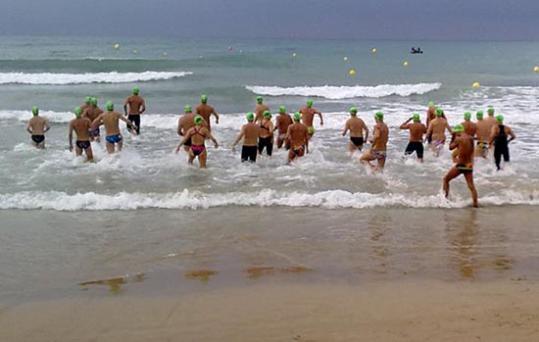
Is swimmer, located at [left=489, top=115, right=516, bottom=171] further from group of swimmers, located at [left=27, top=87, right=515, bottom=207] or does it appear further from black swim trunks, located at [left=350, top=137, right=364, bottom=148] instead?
black swim trunks, located at [left=350, top=137, right=364, bottom=148]

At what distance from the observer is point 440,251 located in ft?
23.4

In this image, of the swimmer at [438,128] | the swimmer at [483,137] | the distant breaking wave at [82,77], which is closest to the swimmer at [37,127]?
the swimmer at [438,128]

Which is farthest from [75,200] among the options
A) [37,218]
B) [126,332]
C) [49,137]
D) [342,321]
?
[49,137]

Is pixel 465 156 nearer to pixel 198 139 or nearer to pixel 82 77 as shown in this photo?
pixel 198 139

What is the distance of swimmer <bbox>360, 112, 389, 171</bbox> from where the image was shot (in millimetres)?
11209

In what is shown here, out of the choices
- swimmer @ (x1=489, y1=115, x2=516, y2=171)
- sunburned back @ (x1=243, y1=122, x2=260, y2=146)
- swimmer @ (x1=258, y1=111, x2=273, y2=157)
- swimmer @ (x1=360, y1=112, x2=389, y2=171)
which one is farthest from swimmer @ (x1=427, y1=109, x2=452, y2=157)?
sunburned back @ (x1=243, y1=122, x2=260, y2=146)

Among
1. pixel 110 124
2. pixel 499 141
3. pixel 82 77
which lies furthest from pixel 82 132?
pixel 82 77

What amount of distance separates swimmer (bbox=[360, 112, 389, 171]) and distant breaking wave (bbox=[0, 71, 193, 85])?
25.3 metres

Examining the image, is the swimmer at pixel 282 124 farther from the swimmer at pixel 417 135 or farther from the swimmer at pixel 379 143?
the swimmer at pixel 417 135

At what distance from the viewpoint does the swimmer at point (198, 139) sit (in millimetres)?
11570

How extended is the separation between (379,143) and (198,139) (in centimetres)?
367

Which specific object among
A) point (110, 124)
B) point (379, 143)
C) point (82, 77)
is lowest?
point (379, 143)

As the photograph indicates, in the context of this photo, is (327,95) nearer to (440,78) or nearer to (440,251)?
(440,78)

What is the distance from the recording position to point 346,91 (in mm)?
29391
